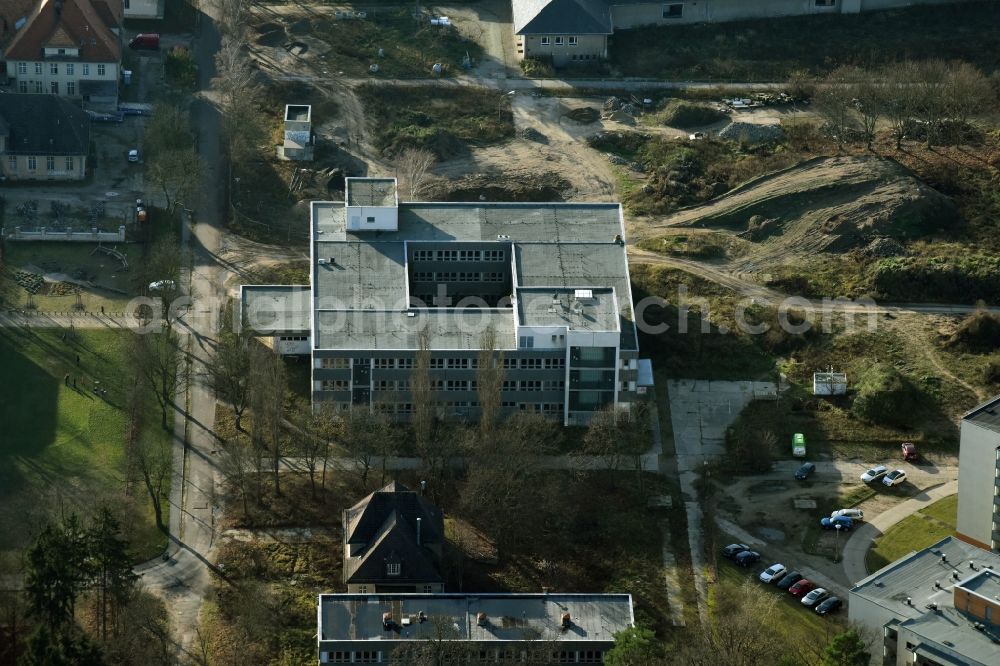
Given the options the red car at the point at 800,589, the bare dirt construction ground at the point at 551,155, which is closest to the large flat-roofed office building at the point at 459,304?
the bare dirt construction ground at the point at 551,155

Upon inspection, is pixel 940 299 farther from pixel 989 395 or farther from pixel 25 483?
pixel 25 483

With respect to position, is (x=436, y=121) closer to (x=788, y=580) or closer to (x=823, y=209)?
(x=823, y=209)

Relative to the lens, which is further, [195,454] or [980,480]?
[195,454]

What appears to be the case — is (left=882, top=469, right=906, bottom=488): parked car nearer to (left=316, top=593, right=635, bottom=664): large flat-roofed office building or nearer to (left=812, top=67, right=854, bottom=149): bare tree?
(left=316, top=593, right=635, bottom=664): large flat-roofed office building

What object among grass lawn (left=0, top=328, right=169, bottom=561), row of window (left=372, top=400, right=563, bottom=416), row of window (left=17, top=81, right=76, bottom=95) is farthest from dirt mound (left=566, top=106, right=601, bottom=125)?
grass lawn (left=0, top=328, right=169, bottom=561)

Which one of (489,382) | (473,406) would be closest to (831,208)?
(473,406)

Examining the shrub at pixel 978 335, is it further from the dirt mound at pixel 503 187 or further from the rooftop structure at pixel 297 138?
the rooftop structure at pixel 297 138

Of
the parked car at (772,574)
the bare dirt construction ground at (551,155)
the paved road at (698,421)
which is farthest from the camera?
the bare dirt construction ground at (551,155)
